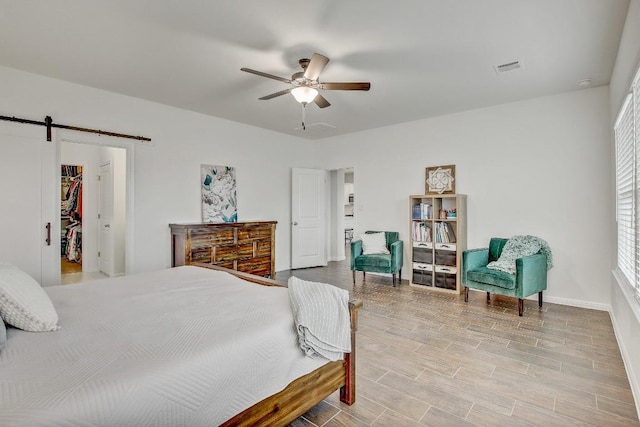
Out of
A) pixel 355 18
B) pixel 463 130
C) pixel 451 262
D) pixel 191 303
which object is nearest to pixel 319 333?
pixel 191 303

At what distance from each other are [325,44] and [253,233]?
3164 mm

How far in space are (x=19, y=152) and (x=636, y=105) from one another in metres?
5.58

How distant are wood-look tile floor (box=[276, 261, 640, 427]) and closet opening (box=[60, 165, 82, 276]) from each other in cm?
642

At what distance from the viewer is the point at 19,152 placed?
140 inches

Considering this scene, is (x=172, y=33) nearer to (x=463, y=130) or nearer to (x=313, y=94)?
(x=313, y=94)

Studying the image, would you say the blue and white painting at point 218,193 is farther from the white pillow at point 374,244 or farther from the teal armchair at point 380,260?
the white pillow at point 374,244

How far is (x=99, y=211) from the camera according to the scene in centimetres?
609

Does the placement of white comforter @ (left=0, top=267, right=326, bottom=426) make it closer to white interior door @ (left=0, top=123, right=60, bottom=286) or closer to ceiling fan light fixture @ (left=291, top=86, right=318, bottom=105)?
ceiling fan light fixture @ (left=291, top=86, right=318, bottom=105)

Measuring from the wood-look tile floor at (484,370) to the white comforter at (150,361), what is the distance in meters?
0.66

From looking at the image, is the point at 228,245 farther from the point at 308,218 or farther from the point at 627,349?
the point at 627,349

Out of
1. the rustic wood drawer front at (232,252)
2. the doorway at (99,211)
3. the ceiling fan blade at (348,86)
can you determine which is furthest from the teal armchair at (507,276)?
the doorway at (99,211)

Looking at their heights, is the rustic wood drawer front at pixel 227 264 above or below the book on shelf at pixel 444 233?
below

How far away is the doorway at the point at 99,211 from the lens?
548cm

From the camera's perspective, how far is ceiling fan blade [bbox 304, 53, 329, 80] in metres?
2.67
